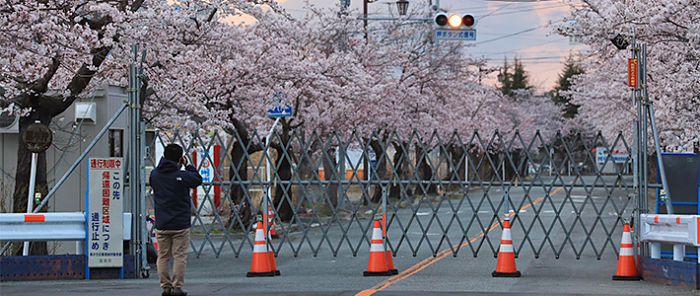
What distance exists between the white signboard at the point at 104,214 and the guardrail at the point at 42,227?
0.59ft

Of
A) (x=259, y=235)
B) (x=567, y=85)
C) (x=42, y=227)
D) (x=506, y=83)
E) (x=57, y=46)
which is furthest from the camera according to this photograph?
(x=506, y=83)

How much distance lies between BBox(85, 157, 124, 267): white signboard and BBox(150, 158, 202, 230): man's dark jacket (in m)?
2.47

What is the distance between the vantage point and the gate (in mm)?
15508

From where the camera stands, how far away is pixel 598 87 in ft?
121

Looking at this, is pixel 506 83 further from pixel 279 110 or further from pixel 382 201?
pixel 382 201

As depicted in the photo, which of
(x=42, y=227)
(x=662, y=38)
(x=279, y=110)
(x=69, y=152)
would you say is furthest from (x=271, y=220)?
(x=662, y=38)

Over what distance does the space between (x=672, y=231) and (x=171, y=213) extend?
6482 millimetres

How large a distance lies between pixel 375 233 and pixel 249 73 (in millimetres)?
8174

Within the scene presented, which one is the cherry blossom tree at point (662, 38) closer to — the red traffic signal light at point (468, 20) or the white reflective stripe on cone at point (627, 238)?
the red traffic signal light at point (468, 20)

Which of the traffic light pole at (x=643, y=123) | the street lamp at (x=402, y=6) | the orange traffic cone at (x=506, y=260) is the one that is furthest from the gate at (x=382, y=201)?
the street lamp at (x=402, y=6)

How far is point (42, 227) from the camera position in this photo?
1364 cm

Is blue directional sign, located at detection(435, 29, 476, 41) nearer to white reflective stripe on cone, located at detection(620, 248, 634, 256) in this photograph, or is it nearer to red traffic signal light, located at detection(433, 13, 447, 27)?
red traffic signal light, located at detection(433, 13, 447, 27)

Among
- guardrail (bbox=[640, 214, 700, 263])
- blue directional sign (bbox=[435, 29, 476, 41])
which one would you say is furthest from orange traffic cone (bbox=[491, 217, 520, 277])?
blue directional sign (bbox=[435, 29, 476, 41])

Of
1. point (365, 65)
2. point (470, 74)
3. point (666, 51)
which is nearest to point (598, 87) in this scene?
point (470, 74)
